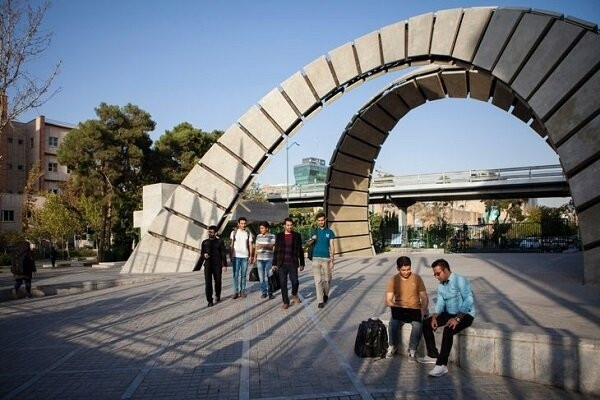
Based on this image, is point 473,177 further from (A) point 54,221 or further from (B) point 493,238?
(A) point 54,221

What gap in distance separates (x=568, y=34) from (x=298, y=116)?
27.3ft

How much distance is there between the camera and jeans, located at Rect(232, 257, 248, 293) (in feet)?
34.3

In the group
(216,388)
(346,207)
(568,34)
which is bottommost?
(216,388)

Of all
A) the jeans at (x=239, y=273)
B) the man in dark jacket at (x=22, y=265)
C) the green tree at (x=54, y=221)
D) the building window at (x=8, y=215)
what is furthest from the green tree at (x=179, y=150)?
the jeans at (x=239, y=273)

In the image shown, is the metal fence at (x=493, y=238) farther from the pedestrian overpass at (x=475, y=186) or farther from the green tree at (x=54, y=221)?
the green tree at (x=54, y=221)

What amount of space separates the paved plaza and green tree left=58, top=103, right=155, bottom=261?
29.9m

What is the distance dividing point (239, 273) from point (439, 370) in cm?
632

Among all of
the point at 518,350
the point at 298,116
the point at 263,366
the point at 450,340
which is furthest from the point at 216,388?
the point at 298,116

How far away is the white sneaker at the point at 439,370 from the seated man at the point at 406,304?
576 millimetres

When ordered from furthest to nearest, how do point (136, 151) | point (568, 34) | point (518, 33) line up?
point (136, 151) → point (518, 33) → point (568, 34)

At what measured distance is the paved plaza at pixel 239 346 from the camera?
4852mm

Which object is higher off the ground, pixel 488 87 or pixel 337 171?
pixel 488 87

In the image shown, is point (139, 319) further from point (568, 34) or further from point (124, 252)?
point (124, 252)

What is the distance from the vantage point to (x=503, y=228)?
3375 centimetres
